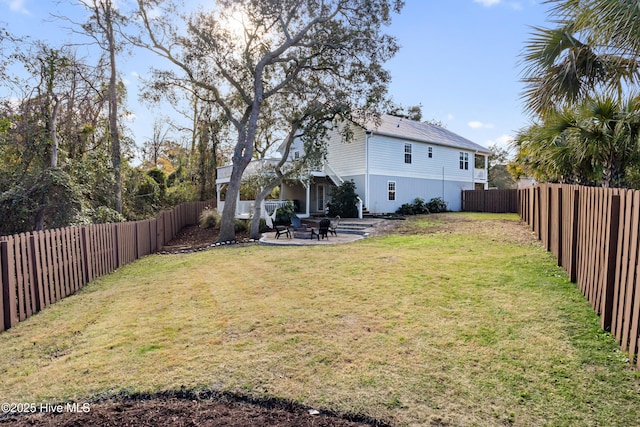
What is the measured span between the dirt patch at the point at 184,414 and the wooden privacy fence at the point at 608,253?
269 centimetres

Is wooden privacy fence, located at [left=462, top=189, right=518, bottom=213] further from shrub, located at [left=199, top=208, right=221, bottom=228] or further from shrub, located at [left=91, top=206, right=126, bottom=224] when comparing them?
shrub, located at [left=91, top=206, right=126, bottom=224]

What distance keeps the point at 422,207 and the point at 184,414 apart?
2088 centimetres

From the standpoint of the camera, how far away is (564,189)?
657cm

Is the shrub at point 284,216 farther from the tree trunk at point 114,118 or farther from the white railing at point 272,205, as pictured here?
the tree trunk at point 114,118

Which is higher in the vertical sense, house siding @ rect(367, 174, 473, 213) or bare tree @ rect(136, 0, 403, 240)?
bare tree @ rect(136, 0, 403, 240)

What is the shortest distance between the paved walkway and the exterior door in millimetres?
4716

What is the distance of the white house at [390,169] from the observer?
67.2 feet

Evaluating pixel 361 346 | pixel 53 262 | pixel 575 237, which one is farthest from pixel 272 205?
pixel 361 346

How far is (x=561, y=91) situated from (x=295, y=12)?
12.8m

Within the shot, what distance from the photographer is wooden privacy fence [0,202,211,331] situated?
5.14 metres

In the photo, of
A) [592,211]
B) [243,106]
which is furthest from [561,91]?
[243,106]

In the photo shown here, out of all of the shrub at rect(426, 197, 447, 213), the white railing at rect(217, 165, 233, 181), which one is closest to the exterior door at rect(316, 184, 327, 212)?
the white railing at rect(217, 165, 233, 181)

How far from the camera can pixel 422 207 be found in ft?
72.6

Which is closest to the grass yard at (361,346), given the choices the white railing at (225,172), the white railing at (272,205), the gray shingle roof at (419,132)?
the white railing at (272,205)
